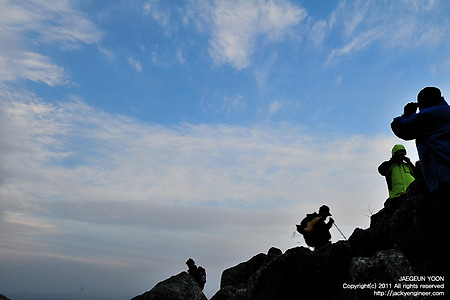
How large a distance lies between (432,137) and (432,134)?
2.9 inches

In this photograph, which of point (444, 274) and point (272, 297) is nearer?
point (444, 274)

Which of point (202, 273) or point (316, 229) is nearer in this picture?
point (316, 229)

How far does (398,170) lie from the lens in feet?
36.2

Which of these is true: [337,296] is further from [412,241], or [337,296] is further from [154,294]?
[154,294]

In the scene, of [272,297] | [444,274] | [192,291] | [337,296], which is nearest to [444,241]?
[444,274]

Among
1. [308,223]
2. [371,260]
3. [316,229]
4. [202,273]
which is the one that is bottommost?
[371,260]

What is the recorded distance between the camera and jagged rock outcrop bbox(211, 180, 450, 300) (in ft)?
25.7

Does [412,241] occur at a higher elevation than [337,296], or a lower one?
higher

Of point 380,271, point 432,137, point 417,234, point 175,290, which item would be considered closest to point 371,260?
point 380,271

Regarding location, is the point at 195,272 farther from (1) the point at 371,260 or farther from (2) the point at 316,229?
(1) the point at 371,260

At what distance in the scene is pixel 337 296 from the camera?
27.9 ft

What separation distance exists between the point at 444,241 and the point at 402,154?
381cm

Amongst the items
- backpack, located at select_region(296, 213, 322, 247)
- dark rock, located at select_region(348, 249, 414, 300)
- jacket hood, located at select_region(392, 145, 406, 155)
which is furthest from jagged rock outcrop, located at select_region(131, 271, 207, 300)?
jacket hood, located at select_region(392, 145, 406, 155)

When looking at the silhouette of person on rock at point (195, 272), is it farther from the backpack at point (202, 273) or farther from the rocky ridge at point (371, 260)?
the rocky ridge at point (371, 260)
